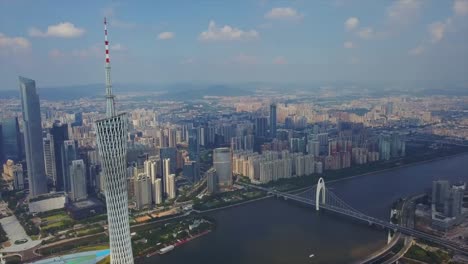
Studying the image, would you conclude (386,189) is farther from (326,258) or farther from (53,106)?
(53,106)

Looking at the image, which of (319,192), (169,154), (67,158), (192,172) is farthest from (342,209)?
(67,158)

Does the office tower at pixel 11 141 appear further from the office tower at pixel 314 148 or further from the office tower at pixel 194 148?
the office tower at pixel 314 148

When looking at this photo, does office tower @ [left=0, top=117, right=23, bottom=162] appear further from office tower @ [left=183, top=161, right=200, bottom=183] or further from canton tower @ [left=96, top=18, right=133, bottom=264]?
canton tower @ [left=96, top=18, right=133, bottom=264]

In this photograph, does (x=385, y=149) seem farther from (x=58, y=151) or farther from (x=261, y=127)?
(x=58, y=151)

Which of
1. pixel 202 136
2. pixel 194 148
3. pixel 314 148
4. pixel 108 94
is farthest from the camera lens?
pixel 202 136

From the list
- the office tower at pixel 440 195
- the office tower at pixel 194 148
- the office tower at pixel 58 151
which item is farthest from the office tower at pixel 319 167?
the office tower at pixel 58 151
